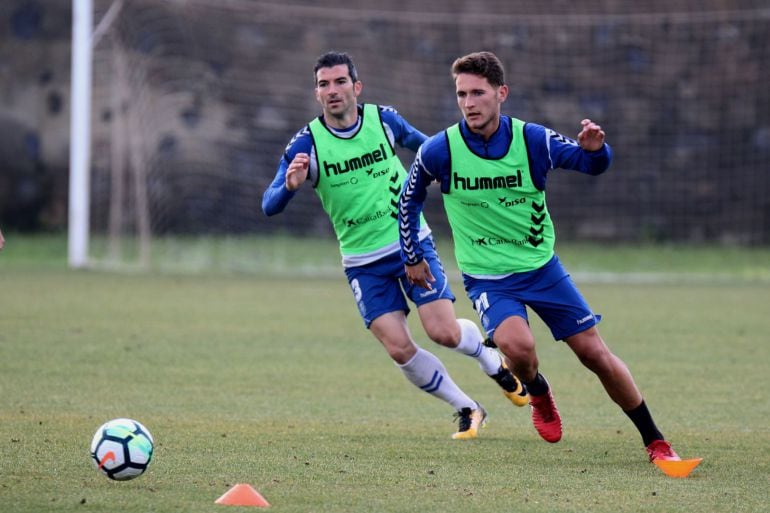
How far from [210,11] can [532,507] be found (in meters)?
18.2

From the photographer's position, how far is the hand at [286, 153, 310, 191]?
7301 mm

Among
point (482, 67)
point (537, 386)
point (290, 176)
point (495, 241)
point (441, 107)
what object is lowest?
point (537, 386)

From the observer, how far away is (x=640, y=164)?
24.2 metres

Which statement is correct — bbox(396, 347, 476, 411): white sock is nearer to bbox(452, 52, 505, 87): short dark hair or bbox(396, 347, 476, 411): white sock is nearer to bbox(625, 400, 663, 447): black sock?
bbox(625, 400, 663, 447): black sock

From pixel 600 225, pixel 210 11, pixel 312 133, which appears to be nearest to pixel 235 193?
pixel 210 11

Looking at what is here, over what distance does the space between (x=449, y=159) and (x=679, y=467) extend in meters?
2.03

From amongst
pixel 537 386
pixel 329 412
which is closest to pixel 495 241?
pixel 537 386

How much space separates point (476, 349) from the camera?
8078 millimetres

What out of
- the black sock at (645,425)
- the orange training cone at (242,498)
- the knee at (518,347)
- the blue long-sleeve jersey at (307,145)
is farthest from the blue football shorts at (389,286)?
the orange training cone at (242,498)

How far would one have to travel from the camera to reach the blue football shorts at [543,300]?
6867 millimetres

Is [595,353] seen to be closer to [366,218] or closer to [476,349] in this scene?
[476,349]

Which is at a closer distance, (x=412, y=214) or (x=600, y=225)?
(x=412, y=214)

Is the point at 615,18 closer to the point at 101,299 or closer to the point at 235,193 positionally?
the point at 235,193

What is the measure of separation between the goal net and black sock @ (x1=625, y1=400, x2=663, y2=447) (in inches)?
605
